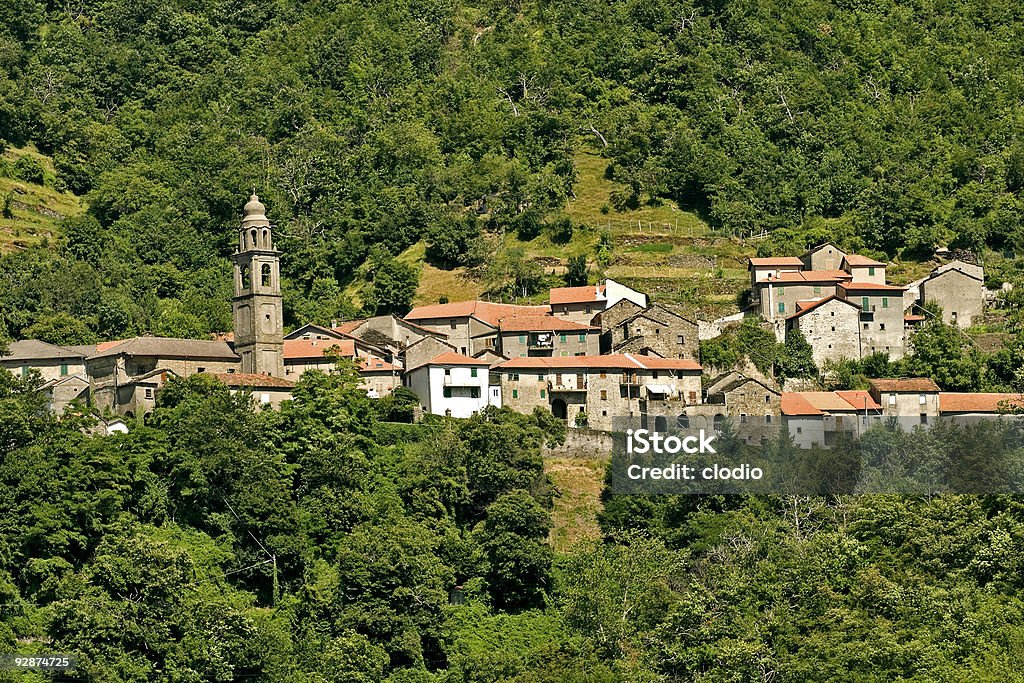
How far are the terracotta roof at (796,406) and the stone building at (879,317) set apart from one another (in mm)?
8376

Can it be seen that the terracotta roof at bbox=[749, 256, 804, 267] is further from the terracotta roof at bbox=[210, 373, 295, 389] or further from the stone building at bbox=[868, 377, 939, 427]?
the terracotta roof at bbox=[210, 373, 295, 389]

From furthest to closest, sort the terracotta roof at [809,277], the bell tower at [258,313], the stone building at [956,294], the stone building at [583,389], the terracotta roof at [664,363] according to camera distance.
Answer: the stone building at [956,294] < the terracotta roof at [809,277] < the terracotta roof at [664,363] < the bell tower at [258,313] < the stone building at [583,389]

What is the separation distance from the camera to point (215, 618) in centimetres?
6203

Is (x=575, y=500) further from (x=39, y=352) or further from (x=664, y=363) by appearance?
(x=39, y=352)

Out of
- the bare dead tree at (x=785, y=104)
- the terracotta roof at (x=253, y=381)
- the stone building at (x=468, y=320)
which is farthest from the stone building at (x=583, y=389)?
the bare dead tree at (x=785, y=104)

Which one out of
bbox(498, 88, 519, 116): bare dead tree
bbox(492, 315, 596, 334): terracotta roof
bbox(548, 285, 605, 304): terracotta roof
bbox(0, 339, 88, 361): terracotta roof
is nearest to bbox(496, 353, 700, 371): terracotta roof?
bbox(492, 315, 596, 334): terracotta roof

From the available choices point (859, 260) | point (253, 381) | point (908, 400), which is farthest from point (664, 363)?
point (253, 381)

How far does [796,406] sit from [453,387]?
1443cm

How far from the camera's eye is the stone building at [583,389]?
82.0 m

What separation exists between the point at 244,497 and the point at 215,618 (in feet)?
27.5

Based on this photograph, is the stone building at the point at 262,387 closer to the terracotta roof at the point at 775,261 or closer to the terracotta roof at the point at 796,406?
the terracotta roof at the point at 796,406

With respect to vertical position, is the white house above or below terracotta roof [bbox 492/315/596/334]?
below

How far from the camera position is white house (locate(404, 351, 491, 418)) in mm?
81938

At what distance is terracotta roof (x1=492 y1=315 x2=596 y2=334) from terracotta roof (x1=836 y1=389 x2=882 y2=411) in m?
12.5
